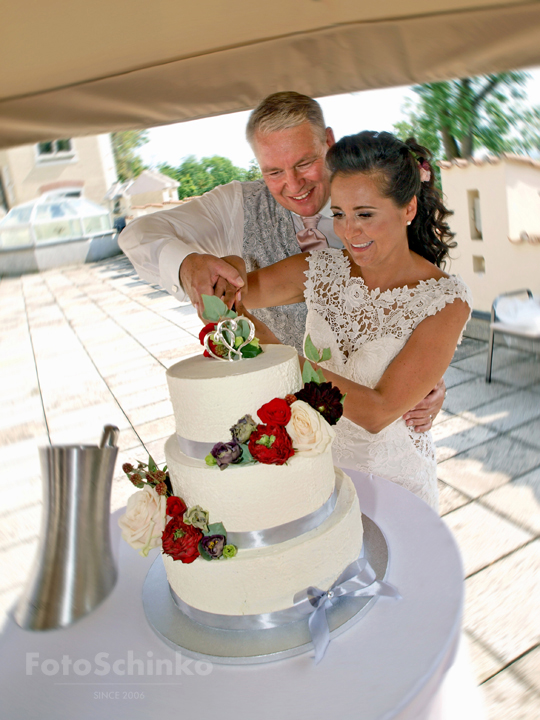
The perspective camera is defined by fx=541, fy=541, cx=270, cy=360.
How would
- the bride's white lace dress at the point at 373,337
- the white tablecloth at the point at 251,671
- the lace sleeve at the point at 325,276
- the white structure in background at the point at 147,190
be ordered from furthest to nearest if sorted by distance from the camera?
the white structure in background at the point at 147,190, the lace sleeve at the point at 325,276, the bride's white lace dress at the point at 373,337, the white tablecloth at the point at 251,671

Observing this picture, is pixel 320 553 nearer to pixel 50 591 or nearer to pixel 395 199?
pixel 50 591

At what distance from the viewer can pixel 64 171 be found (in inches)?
872

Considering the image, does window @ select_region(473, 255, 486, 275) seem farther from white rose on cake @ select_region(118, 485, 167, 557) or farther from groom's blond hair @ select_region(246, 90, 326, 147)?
white rose on cake @ select_region(118, 485, 167, 557)

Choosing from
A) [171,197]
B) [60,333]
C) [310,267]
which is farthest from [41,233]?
[310,267]

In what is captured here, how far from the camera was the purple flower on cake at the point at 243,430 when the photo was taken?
0.83 meters

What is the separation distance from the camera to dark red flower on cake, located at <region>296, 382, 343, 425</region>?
90 centimetres

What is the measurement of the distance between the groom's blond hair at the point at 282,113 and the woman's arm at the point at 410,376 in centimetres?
74

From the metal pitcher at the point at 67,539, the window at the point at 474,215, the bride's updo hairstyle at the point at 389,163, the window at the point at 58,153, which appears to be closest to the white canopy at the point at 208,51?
the bride's updo hairstyle at the point at 389,163

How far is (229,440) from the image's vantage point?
88cm

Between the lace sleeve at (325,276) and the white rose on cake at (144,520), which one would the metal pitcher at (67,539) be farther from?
the lace sleeve at (325,276)

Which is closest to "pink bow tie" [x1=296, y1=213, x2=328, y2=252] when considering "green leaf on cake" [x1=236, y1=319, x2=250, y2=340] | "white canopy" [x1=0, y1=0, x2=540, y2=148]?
"white canopy" [x1=0, y1=0, x2=540, y2=148]

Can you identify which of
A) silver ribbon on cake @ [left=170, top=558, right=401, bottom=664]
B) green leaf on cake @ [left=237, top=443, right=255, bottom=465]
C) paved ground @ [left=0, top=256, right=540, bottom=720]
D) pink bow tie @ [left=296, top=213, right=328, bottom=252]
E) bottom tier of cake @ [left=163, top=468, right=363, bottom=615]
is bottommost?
paved ground @ [left=0, top=256, right=540, bottom=720]

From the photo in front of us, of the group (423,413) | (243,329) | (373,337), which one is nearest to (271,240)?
(373,337)

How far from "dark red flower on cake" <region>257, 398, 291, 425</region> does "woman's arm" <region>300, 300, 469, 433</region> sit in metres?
0.45
